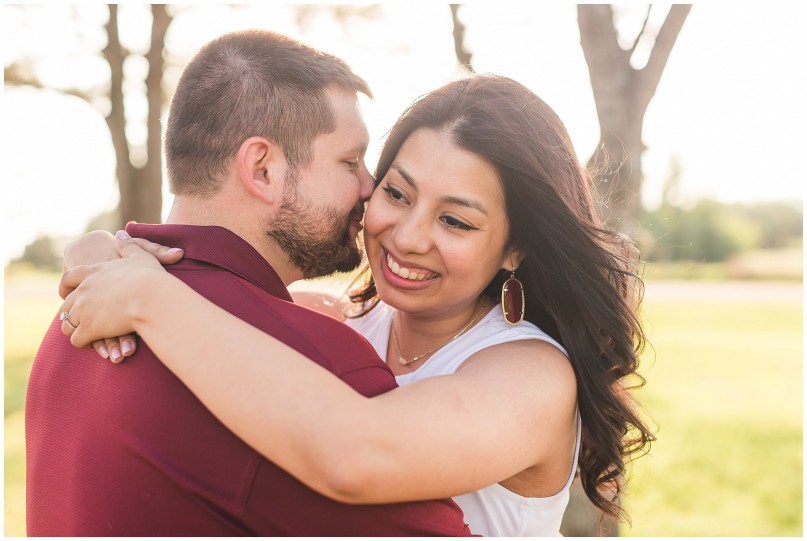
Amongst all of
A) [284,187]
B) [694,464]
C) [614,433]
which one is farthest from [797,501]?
[284,187]

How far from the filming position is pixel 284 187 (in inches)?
102

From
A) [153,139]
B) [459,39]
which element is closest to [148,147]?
[153,139]

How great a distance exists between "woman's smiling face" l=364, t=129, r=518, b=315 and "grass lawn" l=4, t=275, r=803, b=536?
95 centimetres

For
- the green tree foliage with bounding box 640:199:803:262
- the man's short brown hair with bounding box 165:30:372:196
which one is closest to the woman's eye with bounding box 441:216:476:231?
the man's short brown hair with bounding box 165:30:372:196

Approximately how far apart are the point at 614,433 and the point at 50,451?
2.03 meters

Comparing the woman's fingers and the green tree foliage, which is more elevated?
the woman's fingers

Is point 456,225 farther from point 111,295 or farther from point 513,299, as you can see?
point 111,295

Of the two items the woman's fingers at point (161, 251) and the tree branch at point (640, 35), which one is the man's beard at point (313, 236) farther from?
the tree branch at point (640, 35)

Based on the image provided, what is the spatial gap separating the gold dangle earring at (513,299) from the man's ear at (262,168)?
1.08m

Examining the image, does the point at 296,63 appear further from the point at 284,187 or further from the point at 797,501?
the point at 797,501

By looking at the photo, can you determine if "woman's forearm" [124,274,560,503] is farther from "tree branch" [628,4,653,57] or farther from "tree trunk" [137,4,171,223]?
"tree trunk" [137,4,171,223]

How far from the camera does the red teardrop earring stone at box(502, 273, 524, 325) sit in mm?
3125

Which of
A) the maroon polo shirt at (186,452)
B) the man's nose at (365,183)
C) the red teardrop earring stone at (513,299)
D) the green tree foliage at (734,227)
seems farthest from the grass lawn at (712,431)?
the green tree foliage at (734,227)

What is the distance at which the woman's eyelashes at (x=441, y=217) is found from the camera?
115 inches
